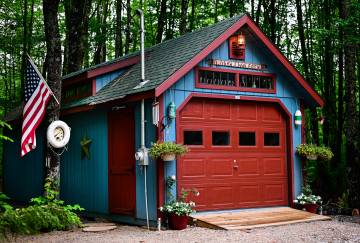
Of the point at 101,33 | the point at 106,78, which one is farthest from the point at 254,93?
the point at 101,33

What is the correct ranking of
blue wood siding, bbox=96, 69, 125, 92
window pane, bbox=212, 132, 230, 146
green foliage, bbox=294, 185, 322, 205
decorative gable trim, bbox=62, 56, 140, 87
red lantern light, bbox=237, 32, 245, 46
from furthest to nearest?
blue wood siding, bbox=96, 69, 125, 92 < decorative gable trim, bbox=62, 56, 140, 87 < green foliage, bbox=294, 185, 322, 205 < red lantern light, bbox=237, 32, 245, 46 < window pane, bbox=212, 132, 230, 146

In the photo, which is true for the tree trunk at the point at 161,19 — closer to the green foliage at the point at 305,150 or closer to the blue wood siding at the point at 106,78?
the blue wood siding at the point at 106,78

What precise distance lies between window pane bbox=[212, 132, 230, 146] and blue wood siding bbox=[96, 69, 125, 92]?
11.7ft

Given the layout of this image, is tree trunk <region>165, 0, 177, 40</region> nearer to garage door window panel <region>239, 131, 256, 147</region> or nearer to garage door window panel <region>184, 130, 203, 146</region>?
garage door window panel <region>239, 131, 256, 147</region>

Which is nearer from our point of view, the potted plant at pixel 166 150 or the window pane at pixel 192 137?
the potted plant at pixel 166 150

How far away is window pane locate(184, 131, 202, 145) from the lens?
37.1 feet

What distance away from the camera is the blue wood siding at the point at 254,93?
10.9 metres

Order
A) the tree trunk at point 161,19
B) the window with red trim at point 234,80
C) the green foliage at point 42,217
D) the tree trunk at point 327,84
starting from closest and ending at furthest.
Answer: the green foliage at point 42,217, the window with red trim at point 234,80, the tree trunk at point 327,84, the tree trunk at point 161,19

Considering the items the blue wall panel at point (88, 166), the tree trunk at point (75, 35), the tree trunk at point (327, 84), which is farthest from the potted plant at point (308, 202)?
the tree trunk at point (75, 35)

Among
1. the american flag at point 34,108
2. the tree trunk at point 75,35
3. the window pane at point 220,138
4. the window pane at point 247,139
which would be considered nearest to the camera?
the american flag at point 34,108

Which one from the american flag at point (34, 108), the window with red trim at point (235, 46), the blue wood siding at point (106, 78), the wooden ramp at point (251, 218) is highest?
the window with red trim at point (235, 46)

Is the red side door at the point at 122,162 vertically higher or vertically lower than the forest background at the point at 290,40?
lower

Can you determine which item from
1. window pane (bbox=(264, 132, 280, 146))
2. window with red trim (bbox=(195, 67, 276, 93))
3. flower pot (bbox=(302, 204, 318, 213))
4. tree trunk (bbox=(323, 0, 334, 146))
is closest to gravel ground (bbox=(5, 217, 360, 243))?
flower pot (bbox=(302, 204, 318, 213))

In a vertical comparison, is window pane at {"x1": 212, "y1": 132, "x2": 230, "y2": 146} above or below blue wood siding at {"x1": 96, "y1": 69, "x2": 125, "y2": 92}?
below
